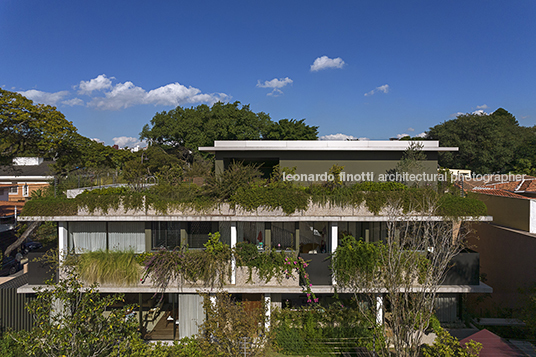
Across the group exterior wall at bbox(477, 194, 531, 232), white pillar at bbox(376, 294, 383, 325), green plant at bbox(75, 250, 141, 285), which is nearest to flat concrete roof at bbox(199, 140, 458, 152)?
exterior wall at bbox(477, 194, 531, 232)

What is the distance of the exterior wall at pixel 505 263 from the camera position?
12422mm

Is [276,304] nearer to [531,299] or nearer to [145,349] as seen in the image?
[145,349]

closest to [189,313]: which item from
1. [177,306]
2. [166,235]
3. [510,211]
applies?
[177,306]

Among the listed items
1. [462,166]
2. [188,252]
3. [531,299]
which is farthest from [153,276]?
[462,166]

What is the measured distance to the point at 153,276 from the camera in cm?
1124

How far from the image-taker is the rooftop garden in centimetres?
1121

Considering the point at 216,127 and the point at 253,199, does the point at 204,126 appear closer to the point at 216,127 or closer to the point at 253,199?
the point at 216,127

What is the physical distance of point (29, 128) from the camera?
20562mm

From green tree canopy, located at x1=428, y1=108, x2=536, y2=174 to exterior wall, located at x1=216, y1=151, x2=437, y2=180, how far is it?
121ft

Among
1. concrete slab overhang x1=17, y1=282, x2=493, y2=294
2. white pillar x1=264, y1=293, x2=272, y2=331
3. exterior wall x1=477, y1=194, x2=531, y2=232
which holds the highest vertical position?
exterior wall x1=477, y1=194, x2=531, y2=232

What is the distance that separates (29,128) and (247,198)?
735 inches

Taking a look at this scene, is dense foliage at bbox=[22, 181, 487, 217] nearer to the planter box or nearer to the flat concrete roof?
the planter box

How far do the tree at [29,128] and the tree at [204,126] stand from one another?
24.6 metres

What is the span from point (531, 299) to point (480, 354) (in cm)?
416
